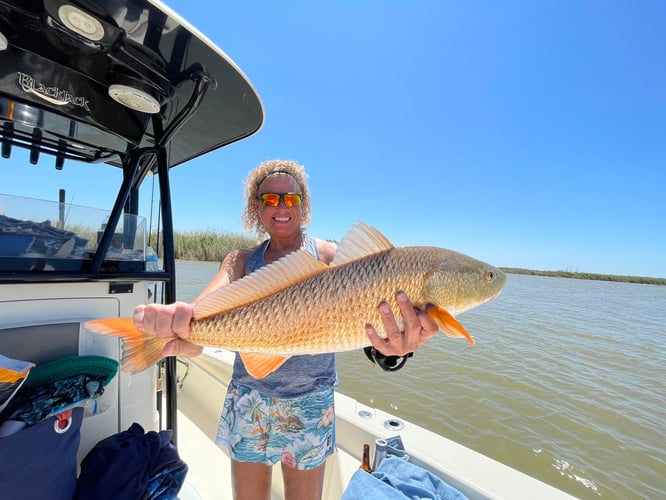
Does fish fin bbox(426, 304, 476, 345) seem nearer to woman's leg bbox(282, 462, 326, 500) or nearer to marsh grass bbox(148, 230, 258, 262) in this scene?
woman's leg bbox(282, 462, 326, 500)

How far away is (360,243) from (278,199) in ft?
2.20

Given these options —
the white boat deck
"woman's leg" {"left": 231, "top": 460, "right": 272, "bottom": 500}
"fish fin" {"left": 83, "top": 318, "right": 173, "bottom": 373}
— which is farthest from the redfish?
the white boat deck

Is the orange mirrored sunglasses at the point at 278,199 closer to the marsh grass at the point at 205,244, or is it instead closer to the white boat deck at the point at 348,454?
the white boat deck at the point at 348,454

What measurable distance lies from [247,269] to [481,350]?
8365 millimetres

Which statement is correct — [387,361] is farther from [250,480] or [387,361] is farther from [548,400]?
[548,400]

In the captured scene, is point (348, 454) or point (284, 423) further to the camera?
point (348, 454)

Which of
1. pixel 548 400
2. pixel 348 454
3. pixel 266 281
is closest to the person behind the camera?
pixel 266 281

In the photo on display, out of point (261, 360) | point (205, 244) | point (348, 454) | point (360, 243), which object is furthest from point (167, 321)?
point (205, 244)

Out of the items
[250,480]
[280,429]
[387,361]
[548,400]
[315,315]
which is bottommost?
[548,400]

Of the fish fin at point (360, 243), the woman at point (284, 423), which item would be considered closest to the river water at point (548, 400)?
the woman at point (284, 423)

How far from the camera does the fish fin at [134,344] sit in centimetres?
143

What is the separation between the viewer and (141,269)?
2006mm

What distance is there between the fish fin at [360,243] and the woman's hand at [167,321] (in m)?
0.79

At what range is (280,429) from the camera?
1.78m
